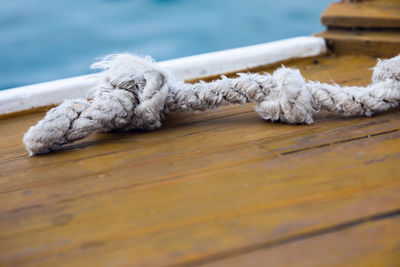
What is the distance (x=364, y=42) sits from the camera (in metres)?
1.63

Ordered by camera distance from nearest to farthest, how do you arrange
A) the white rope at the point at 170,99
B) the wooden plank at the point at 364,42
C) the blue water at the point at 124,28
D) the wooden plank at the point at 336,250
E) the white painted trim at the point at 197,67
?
the wooden plank at the point at 336,250 → the white rope at the point at 170,99 → the white painted trim at the point at 197,67 → the wooden plank at the point at 364,42 → the blue water at the point at 124,28

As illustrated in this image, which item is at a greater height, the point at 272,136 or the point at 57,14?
the point at 57,14

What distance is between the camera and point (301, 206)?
2.17ft

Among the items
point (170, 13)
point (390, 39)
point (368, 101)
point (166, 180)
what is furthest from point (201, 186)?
point (170, 13)

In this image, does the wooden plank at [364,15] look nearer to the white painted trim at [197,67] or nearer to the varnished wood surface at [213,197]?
the white painted trim at [197,67]

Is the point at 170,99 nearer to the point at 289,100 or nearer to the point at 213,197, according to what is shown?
the point at 289,100

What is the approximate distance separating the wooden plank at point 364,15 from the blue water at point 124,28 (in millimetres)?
2457

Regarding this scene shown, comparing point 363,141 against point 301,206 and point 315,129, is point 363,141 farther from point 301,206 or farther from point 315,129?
point 301,206

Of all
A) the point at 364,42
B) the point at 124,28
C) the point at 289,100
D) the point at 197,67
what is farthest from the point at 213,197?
the point at 124,28

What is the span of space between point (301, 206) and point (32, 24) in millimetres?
4664

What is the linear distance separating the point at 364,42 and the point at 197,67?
1.97ft

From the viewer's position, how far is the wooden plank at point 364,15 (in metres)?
1.62

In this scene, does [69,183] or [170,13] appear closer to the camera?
[69,183]

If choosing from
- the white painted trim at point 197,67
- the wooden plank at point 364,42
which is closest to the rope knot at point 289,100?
the white painted trim at point 197,67
